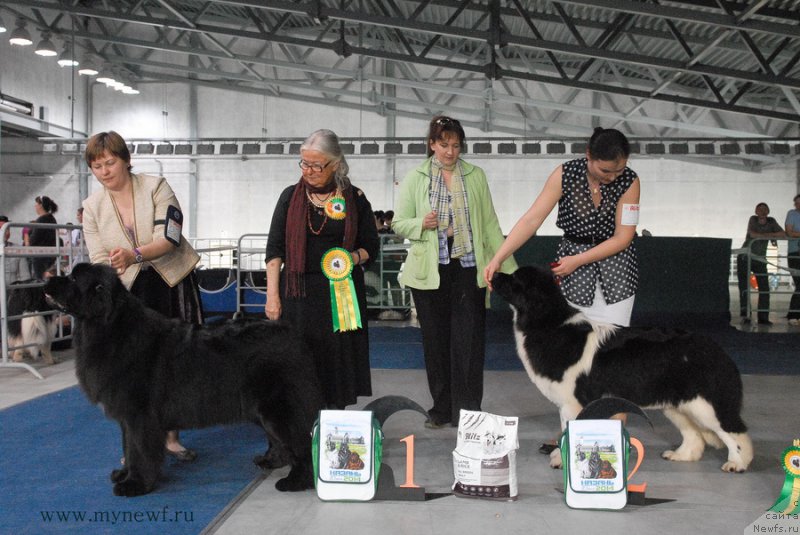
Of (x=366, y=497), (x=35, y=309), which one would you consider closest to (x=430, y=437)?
(x=366, y=497)

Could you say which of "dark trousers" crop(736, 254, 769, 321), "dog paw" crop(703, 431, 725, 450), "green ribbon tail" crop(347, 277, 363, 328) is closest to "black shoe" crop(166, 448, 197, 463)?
"green ribbon tail" crop(347, 277, 363, 328)

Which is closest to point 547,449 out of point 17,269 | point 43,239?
point 17,269

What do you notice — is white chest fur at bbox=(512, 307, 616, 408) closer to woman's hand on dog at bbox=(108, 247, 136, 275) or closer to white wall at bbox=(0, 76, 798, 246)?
woman's hand on dog at bbox=(108, 247, 136, 275)

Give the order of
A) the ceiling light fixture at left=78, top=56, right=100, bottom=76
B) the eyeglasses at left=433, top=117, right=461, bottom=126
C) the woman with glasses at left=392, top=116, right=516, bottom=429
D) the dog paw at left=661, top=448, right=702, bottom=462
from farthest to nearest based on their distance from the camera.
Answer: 1. the ceiling light fixture at left=78, top=56, right=100, bottom=76
2. the woman with glasses at left=392, top=116, right=516, bottom=429
3. the eyeglasses at left=433, top=117, right=461, bottom=126
4. the dog paw at left=661, top=448, right=702, bottom=462

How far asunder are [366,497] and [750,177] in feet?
63.3

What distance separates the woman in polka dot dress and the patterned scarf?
46 centimetres

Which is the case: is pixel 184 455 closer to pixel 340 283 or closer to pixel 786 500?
pixel 340 283

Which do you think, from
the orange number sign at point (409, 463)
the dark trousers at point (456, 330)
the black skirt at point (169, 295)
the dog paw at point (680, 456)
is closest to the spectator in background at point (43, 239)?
the black skirt at point (169, 295)

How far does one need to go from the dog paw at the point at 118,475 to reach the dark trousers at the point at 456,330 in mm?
1772

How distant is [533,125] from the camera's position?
18531mm

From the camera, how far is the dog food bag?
2828 millimetres

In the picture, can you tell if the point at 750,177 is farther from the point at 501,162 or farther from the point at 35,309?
the point at 35,309

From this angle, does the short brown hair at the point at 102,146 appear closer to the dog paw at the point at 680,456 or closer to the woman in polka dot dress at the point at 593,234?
the woman in polka dot dress at the point at 593,234

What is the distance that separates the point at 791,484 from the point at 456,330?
1.89 meters
